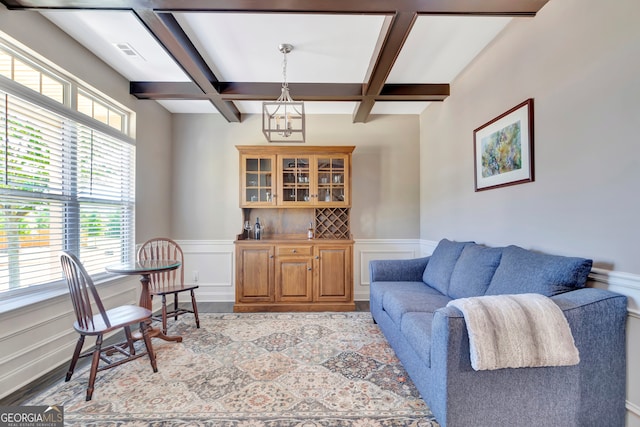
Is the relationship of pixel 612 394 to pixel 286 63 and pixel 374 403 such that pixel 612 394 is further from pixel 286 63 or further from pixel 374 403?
pixel 286 63

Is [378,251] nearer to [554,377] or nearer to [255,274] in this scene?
[255,274]

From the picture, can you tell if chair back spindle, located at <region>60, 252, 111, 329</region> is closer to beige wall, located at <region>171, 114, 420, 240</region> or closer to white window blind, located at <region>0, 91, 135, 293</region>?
white window blind, located at <region>0, 91, 135, 293</region>

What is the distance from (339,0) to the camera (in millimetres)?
1762

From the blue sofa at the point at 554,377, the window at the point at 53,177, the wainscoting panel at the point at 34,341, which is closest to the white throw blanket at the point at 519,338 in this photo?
the blue sofa at the point at 554,377

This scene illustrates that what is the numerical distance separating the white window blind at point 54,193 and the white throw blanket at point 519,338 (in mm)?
2957

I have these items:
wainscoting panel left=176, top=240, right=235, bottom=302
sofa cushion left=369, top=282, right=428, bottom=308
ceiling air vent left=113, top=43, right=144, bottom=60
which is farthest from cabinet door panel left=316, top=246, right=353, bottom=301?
ceiling air vent left=113, top=43, right=144, bottom=60

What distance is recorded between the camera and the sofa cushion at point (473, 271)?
2.02 m

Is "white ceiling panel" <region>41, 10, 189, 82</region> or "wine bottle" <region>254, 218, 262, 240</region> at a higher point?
"white ceiling panel" <region>41, 10, 189, 82</region>

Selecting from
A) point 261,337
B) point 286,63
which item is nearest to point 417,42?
point 286,63

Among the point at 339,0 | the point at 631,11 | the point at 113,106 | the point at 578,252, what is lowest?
the point at 578,252

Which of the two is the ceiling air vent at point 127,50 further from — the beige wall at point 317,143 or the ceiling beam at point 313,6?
the beige wall at point 317,143

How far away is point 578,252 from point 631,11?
1.25 metres

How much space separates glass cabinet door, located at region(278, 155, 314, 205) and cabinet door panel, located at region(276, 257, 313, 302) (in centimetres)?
79

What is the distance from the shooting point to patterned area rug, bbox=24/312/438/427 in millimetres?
1628
